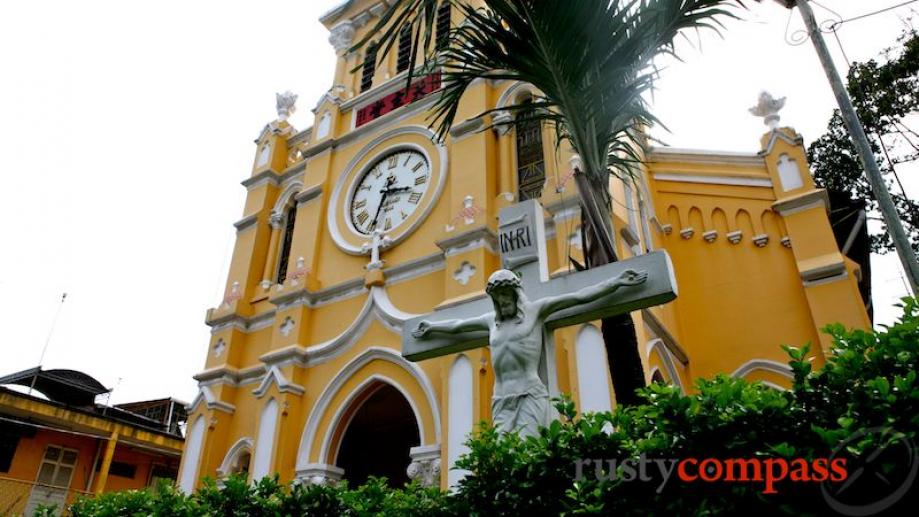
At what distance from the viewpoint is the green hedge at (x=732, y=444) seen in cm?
226

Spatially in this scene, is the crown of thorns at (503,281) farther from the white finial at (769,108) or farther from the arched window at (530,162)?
the white finial at (769,108)

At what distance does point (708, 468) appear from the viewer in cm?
260

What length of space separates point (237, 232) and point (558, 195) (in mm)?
8388

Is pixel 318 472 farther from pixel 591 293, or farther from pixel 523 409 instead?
pixel 591 293

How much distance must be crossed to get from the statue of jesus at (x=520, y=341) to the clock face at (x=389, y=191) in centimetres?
720

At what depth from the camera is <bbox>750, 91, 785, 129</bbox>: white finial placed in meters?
12.0

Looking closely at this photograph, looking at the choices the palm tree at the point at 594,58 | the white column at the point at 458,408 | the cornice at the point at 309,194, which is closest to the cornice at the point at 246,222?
the cornice at the point at 309,194

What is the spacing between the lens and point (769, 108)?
12.1 meters

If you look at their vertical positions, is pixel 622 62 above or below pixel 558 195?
below

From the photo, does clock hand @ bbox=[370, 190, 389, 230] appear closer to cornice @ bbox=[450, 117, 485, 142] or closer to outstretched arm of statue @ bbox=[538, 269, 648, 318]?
cornice @ bbox=[450, 117, 485, 142]

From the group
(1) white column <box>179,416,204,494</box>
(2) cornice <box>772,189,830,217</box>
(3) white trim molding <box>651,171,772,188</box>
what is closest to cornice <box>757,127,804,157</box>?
(3) white trim molding <box>651,171,772,188</box>

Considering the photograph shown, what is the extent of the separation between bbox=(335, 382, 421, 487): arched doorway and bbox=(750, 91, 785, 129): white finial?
29.1ft

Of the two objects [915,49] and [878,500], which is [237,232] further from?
[915,49]

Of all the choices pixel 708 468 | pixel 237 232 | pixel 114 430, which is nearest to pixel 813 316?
pixel 708 468
